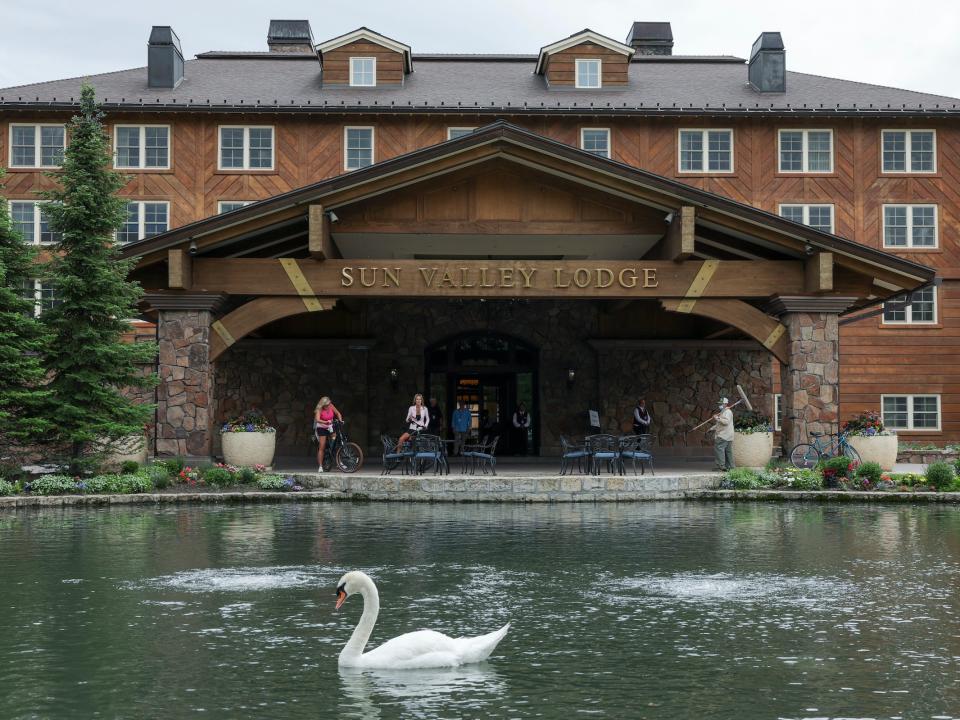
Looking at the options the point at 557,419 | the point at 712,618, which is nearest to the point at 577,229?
the point at 557,419

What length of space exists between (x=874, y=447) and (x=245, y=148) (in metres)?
20.6

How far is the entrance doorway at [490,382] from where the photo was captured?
98.8ft

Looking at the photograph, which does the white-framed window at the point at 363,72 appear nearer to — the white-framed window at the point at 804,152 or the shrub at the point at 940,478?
the white-framed window at the point at 804,152

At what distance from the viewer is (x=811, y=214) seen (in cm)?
3397

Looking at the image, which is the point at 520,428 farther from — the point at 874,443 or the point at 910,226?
the point at 910,226

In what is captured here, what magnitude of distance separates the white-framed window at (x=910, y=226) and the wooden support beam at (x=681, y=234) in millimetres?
14948

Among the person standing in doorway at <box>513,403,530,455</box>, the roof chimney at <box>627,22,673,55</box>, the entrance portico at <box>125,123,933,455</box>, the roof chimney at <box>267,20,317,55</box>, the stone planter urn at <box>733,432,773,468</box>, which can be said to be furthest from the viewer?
the roof chimney at <box>627,22,673,55</box>

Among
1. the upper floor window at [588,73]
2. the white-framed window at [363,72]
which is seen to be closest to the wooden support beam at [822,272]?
the upper floor window at [588,73]

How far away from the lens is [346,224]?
22000 mm

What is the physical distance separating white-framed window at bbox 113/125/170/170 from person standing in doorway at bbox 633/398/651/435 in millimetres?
16093

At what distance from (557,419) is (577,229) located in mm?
9017

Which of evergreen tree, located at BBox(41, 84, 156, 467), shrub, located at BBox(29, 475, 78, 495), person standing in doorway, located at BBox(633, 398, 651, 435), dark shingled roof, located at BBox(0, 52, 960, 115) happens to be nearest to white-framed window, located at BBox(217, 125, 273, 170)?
dark shingled roof, located at BBox(0, 52, 960, 115)

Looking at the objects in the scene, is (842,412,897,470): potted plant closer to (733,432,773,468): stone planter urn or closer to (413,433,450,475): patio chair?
(733,432,773,468): stone planter urn

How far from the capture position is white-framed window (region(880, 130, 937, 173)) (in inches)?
1350
